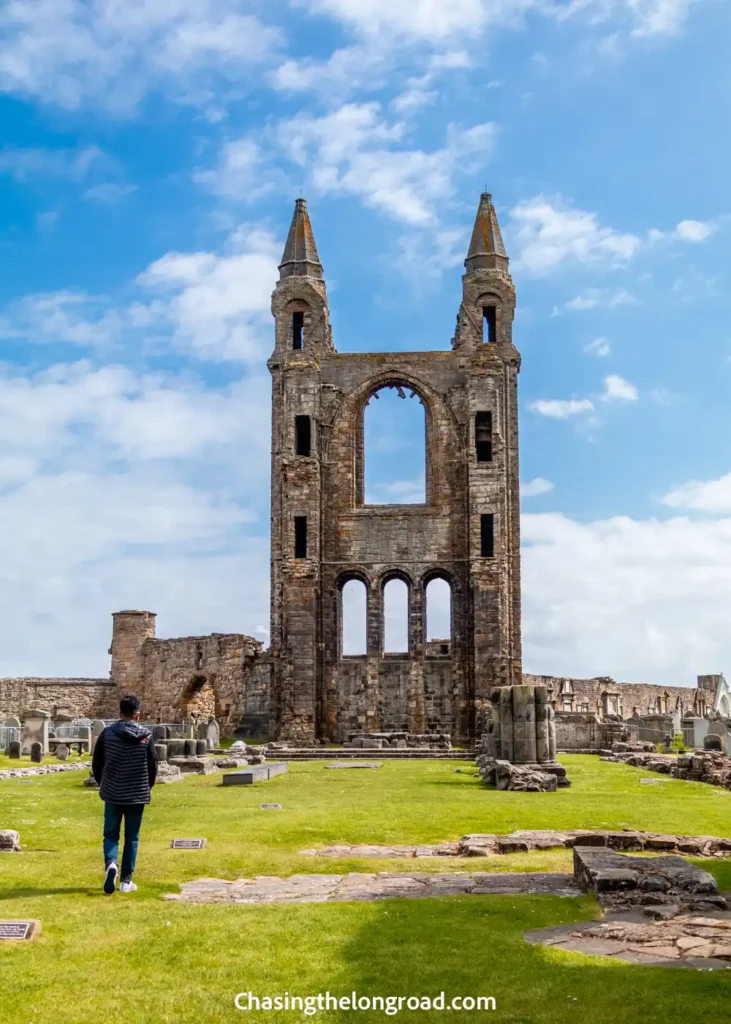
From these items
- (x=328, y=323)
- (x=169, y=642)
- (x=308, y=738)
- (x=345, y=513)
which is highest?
(x=328, y=323)

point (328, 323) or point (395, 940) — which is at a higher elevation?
point (328, 323)

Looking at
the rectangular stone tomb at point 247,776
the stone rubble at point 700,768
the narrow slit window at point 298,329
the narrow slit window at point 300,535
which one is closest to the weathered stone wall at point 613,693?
the narrow slit window at point 300,535

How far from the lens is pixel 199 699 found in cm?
4084

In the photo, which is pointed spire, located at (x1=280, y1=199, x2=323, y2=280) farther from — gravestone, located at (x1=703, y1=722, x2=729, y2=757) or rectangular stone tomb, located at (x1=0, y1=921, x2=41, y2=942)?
rectangular stone tomb, located at (x1=0, y1=921, x2=41, y2=942)

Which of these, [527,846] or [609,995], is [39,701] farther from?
[609,995]

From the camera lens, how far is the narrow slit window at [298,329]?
119 feet

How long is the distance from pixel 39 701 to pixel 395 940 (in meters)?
35.6

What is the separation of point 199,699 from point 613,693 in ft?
56.2

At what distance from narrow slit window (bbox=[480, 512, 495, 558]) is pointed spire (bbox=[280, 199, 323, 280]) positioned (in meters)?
9.76

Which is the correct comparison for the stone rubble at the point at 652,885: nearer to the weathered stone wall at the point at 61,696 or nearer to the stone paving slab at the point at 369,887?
the stone paving slab at the point at 369,887

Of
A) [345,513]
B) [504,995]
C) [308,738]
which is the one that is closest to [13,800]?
[504,995]

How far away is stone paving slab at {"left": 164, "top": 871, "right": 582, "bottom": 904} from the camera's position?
7.41 metres

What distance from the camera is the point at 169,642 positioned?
134 ft

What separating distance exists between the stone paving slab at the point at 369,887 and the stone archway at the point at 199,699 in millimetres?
31536
